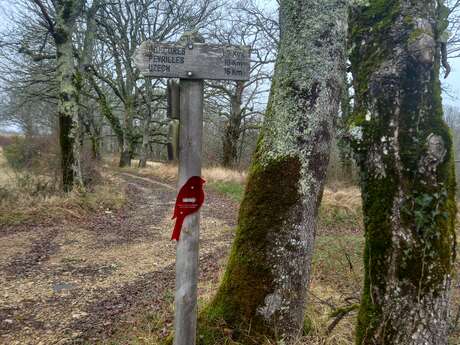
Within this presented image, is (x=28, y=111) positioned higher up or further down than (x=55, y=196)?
higher up

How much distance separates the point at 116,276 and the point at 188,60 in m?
3.87

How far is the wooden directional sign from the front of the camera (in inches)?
92.6

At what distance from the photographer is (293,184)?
8.83 ft

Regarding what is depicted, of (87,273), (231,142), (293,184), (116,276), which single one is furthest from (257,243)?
(231,142)

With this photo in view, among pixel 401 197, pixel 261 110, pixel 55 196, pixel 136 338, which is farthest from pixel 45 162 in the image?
pixel 261 110

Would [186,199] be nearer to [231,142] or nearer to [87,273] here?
[87,273]

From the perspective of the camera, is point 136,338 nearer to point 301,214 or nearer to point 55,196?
point 301,214

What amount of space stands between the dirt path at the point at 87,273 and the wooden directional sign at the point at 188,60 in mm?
2723

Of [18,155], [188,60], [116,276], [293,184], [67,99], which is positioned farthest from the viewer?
[18,155]

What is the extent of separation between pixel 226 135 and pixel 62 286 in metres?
15.4

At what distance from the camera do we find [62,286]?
4.67 m

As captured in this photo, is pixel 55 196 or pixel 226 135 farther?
pixel 226 135

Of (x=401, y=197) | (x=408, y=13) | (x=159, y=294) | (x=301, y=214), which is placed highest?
(x=408, y=13)

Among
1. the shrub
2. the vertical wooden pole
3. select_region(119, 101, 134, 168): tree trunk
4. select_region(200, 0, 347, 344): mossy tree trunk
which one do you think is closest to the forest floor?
select_region(200, 0, 347, 344): mossy tree trunk
